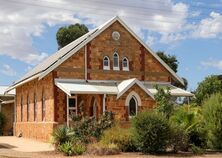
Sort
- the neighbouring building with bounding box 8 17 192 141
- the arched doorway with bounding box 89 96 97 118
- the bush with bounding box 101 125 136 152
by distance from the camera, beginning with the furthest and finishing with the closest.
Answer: the arched doorway with bounding box 89 96 97 118 < the neighbouring building with bounding box 8 17 192 141 < the bush with bounding box 101 125 136 152

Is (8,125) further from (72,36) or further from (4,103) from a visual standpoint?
(72,36)

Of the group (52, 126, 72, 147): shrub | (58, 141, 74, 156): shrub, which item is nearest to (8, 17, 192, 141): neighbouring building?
(52, 126, 72, 147): shrub

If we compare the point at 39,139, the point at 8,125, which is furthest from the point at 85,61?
the point at 8,125

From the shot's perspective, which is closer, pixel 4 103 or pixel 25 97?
pixel 25 97

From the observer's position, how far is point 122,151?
22672 mm

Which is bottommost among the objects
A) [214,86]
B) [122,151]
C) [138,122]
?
[122,151]

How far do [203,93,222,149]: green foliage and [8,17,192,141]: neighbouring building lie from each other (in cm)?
814

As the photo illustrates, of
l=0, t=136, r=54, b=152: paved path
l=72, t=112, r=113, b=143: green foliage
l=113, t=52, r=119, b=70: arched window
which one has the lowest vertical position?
l=0, t=136, r=54, b=152: paved path

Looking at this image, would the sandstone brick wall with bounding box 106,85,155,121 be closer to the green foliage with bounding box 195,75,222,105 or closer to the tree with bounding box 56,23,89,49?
the green foliage with bounding box 195,75,222,105

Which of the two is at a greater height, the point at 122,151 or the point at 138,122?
the point at 138,122

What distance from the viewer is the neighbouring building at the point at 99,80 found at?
1235 inches

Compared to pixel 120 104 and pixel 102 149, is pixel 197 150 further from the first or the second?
pixel 120 104

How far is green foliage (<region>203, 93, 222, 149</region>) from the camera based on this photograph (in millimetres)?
23125

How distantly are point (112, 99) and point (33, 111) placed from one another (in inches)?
358
